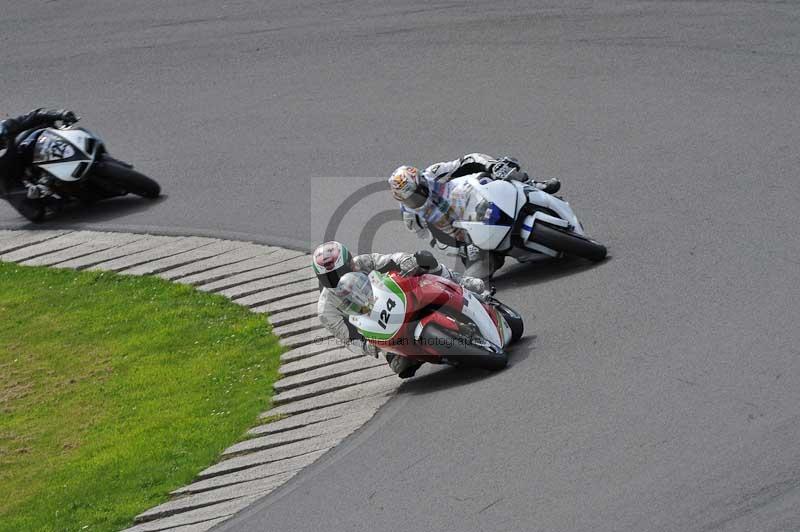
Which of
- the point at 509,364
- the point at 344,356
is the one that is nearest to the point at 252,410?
the point at 344,356

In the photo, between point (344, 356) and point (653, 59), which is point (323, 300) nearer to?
point (344, 356)

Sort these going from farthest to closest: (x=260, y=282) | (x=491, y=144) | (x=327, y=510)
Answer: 1. (x=491, y=144)
2. (x=260, y=282)
3. (x=327, y=510)

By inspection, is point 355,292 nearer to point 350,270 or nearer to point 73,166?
point 350,270

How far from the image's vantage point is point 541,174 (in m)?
15.1

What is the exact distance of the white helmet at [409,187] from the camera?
12.6 meters

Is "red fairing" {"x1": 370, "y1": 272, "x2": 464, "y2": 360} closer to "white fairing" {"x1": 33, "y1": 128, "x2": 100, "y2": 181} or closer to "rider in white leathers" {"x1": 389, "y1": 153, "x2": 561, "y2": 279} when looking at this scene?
"rider in white leathers" {"x1": 389, "y1": 153, "x2": 561, "y2": 279}

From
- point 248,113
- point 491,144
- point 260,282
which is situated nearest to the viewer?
point 260,282

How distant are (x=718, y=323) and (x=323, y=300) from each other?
343 centimetres

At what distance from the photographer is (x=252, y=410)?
1157 centimetres

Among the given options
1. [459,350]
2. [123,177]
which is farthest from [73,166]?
[459,350]

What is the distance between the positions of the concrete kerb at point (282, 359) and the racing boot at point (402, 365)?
21 cm

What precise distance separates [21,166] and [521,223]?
7809 millimetres

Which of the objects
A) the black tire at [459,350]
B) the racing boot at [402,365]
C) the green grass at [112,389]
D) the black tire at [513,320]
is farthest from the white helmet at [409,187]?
the black tire at [459,350]

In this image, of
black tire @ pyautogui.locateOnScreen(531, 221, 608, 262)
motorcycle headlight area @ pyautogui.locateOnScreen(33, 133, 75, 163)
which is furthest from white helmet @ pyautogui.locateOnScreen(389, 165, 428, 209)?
motorcycle headlight area @ pyautogui.locateOnScreen(33, 133, 75, 163)
